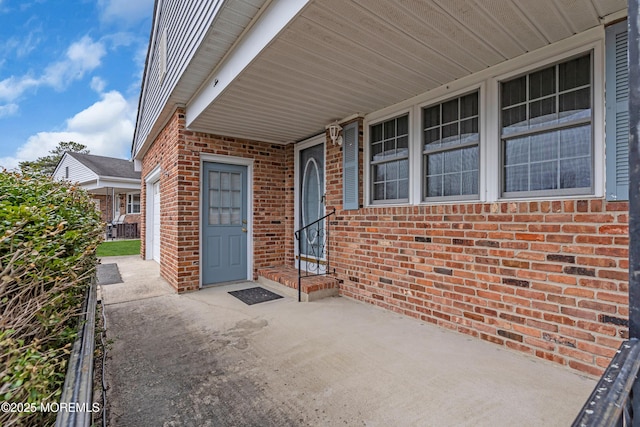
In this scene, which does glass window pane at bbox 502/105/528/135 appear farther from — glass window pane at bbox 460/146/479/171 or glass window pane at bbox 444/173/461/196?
glass window pane at bbox 444/173/461/196

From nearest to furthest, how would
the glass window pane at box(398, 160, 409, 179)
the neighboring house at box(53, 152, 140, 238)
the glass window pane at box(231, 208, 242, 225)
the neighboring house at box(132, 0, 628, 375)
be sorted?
the neighboring house at box(132, 0, 628, 375), the glass window pane at box(398, 160, 409, 179), the glass window pane at box(231, 208, 242, 225), the neighboring house at box(53, 152, 140, 238)

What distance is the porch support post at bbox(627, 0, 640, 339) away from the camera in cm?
88

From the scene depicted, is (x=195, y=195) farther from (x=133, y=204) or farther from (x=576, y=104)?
(x=133, y=204)

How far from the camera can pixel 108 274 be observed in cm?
625

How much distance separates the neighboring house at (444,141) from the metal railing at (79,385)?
2286 millimetres

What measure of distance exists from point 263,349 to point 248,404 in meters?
0.79

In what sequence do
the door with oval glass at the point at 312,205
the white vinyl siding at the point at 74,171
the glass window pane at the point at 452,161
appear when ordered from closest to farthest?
the glass window pane at the point at 452,161 → the door with oval glass at the point at 312,205 → the white vinyl siding at the point at 74,171

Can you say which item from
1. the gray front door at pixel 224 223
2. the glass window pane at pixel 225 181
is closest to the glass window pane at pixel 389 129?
the gray front door at pixel 224 223

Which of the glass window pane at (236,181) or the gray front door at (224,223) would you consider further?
the glass window pane at (236,181)

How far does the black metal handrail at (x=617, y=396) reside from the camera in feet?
2.33

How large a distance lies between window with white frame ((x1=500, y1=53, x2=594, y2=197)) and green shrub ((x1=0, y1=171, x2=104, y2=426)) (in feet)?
10.9

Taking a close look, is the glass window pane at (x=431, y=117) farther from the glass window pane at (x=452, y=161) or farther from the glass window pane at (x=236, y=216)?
the glass window pane at (x=236, y=216)

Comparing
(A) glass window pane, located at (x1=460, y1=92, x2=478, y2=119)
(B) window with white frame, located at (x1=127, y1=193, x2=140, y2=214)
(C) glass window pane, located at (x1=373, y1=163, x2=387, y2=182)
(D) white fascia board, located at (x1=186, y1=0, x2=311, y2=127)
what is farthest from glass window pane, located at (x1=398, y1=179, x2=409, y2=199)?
(B) window with white frame, located at (x1=127, y1=193, x2=140, y2=214)

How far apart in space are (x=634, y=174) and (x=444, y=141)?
2.69 meters
